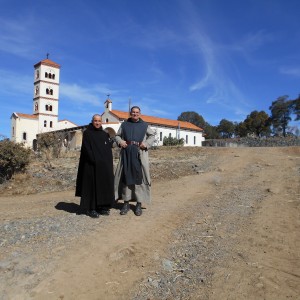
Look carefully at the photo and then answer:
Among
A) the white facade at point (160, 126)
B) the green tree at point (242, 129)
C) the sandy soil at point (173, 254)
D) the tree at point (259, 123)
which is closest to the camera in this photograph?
the sandy soil at point (173, 254)

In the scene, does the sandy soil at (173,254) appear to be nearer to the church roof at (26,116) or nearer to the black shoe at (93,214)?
the black shoe at (93,214)

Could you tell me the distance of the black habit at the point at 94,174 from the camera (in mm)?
5957

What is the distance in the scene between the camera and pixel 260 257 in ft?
13.6

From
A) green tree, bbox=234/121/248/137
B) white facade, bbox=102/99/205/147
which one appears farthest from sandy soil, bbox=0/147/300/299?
green tree, bbox=234/121/248/137

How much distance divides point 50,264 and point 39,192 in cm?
682

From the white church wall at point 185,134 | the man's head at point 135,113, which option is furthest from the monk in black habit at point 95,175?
the white church wall at point 185,134

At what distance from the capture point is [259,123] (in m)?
63.5

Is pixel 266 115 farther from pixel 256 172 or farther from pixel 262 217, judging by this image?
pixel 262 217

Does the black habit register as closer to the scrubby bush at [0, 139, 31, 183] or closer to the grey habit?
the grey habit

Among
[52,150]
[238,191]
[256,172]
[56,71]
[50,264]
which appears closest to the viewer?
[50,264]

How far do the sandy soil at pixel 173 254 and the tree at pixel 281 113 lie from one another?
55918mm

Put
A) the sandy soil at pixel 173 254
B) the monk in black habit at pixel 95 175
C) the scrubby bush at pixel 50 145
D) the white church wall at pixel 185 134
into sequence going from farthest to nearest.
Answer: the white church wall at pixel 185 134 < the scrubby bush at pixel 50 145 < the monk in black habit at pixel 95 175 < the sandy soil at pixel 173 254

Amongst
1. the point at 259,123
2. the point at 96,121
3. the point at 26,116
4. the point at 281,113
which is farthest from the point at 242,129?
the point at 96,121

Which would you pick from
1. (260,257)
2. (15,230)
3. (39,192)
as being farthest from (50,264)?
(39,192)
